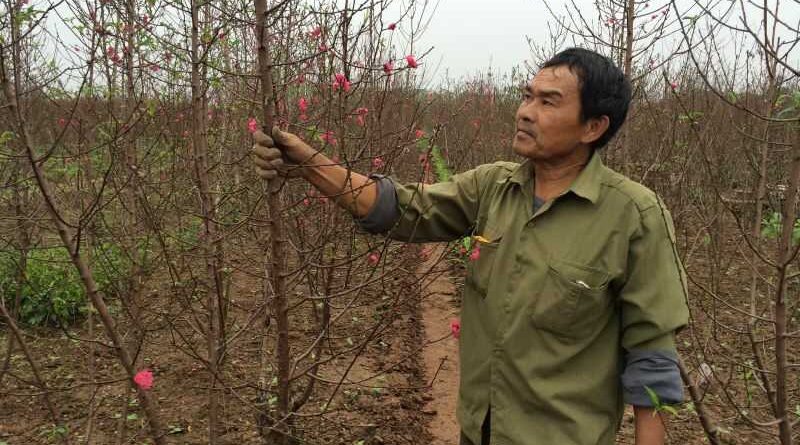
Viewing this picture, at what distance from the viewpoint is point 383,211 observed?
68.9 inches

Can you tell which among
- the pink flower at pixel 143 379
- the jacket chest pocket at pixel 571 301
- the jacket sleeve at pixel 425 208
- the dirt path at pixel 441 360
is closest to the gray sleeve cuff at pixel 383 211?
the jacket sleeve at pixel 425 208

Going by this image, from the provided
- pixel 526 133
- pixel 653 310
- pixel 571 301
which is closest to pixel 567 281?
pixel 571 301

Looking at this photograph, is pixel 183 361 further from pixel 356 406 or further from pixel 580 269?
pixel 580 269

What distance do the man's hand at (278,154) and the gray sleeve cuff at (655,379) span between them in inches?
39.7

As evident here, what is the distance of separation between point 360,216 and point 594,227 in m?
0.68

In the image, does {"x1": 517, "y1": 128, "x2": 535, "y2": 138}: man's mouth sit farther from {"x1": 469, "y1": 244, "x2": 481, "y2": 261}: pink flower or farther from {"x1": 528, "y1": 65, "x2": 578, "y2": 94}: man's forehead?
{"x1": 469, "y1": 244, "x2": 481, "y2": 261}: pink flower

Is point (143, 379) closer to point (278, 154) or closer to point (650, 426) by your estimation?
point (278, 154)

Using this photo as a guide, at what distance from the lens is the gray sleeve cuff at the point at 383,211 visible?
175 centimetres

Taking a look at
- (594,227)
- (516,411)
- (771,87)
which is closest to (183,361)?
(516,411)

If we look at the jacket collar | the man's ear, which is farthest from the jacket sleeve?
the man's ear

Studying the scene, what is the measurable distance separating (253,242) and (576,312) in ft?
9.44

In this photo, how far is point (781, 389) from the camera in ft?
5.56

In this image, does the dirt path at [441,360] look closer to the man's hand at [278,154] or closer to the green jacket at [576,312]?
the green jacket at [576,312]

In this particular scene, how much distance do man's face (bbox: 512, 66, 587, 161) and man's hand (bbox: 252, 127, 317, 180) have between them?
0.59m
